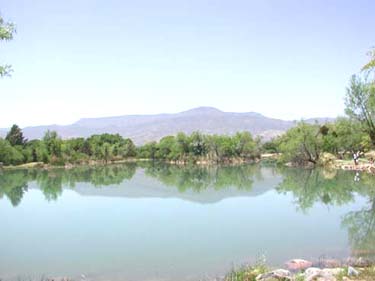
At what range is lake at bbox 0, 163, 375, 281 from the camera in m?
13.7

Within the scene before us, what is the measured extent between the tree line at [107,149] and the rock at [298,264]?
68670mm

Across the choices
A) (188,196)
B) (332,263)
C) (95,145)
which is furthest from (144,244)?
(95,145)

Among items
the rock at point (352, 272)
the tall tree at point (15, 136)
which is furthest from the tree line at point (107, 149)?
the rock at point (352, 272)

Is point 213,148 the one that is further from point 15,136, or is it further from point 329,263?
point 329,263

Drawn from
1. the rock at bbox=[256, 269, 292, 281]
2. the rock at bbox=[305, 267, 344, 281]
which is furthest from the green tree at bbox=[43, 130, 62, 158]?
the rock at bbox=[305, 267, 344, 281]

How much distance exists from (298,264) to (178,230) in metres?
8.08

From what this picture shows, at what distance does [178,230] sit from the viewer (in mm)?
19484

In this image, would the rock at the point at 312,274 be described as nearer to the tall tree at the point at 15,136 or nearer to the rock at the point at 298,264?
the rock at the point at 298,264

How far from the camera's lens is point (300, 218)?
22.3m

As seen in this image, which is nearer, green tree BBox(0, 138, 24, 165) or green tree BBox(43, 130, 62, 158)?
green tree BBox(0, 138, 24, 165)

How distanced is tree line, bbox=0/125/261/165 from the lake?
43373 millimetres

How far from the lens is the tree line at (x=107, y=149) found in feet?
260

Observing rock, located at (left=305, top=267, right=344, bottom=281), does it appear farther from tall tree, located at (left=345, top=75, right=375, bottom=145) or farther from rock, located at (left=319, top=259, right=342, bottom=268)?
tall tree, located at (left=345, top=75, right=375, bottom=145)

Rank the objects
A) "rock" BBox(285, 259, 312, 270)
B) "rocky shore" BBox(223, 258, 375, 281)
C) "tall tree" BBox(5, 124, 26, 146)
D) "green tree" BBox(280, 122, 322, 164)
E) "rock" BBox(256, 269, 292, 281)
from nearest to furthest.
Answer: "rocky shore" BBox(223, 258, 375, 281)
"rock" BBox(256, 269, 292, 281)
"rock" BBox(285, 259, 312, 270)
"green tree" BBox(280, 122, 322, 164)
"tall tree" BBox(5, 124, 26, 146)
